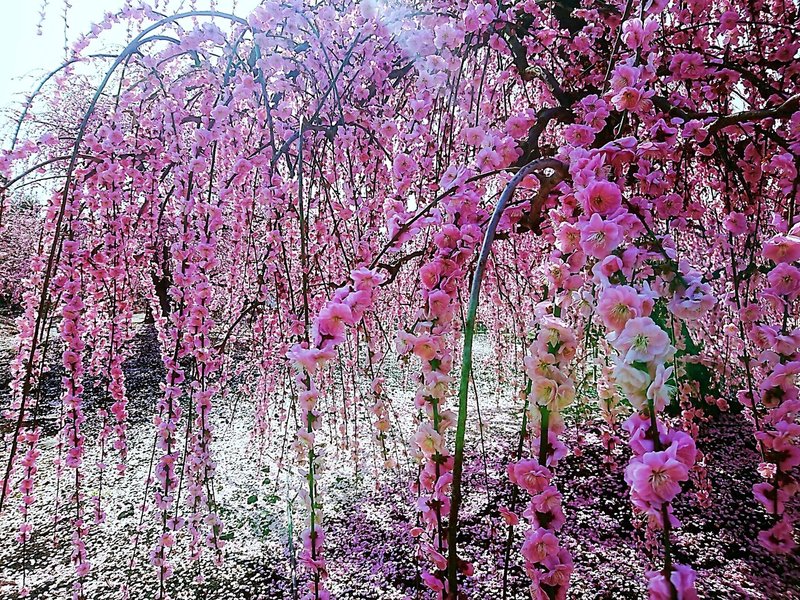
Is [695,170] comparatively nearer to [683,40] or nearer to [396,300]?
[683,40]

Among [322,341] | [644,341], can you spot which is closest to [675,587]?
[644,341]

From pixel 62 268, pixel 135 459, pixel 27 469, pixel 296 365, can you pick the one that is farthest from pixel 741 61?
pixel 135 459

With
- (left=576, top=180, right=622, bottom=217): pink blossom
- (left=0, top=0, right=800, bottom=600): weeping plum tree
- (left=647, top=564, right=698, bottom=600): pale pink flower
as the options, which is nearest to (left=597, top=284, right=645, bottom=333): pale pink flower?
(left=0, top=0, right=800, bottom=600): weeping plum tree

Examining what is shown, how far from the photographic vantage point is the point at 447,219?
91 cm

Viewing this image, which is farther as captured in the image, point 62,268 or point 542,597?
point 62,268

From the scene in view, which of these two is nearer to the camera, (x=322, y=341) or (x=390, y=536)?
(x=322, y=341)

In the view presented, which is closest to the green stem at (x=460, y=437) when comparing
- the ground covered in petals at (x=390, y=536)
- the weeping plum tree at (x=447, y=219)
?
the weeping plum tree at (x=447, y=219)

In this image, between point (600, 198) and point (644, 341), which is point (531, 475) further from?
point (600, 198)

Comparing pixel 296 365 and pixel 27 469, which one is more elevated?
pixel 296 365

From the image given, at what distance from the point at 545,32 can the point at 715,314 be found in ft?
6.69

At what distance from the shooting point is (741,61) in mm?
1812

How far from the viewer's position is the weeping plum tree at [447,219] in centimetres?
64

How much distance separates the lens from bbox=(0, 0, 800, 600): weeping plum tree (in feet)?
2.10

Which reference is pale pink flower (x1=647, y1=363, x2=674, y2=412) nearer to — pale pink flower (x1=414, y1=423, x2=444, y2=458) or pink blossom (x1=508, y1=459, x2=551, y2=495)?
pink blossom (x1=508, y1=459, x2=551, y2=495)
